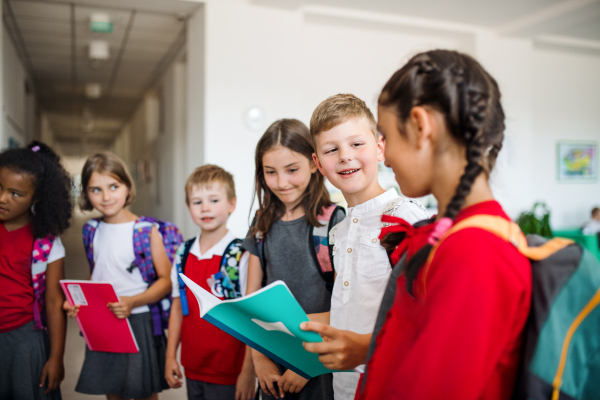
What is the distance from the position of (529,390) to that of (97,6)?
14.5 ft

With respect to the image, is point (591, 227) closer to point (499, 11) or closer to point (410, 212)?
point (499, 11)

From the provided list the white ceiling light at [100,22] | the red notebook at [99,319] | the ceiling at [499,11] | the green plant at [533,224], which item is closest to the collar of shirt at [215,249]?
the red notebook at [99,319]

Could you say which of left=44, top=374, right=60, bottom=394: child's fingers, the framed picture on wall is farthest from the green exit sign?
the framed picture on wall

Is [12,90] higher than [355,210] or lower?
higher

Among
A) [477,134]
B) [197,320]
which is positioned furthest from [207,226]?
[477,134]

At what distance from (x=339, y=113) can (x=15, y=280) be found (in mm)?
1354

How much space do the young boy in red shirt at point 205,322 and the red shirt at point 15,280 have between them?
53cm

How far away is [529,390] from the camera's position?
1.78 feet

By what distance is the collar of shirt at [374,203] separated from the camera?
1092mm

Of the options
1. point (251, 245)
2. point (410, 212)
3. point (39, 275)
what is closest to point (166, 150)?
point (39, 275)

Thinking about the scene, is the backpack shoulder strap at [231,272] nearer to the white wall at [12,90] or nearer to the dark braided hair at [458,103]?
the dark braided hair at [458,103]

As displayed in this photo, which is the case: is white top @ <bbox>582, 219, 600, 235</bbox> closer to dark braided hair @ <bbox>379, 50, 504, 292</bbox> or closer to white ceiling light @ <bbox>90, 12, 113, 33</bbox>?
dark braided hair @ <bbox>379, 50, 504, 292</bbox>

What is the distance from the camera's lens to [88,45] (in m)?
5.04

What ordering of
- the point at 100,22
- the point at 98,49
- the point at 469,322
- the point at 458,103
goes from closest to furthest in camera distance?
the point at 469,322 → the point at 458,103 → the point at 100,22 → the point at 98,49
